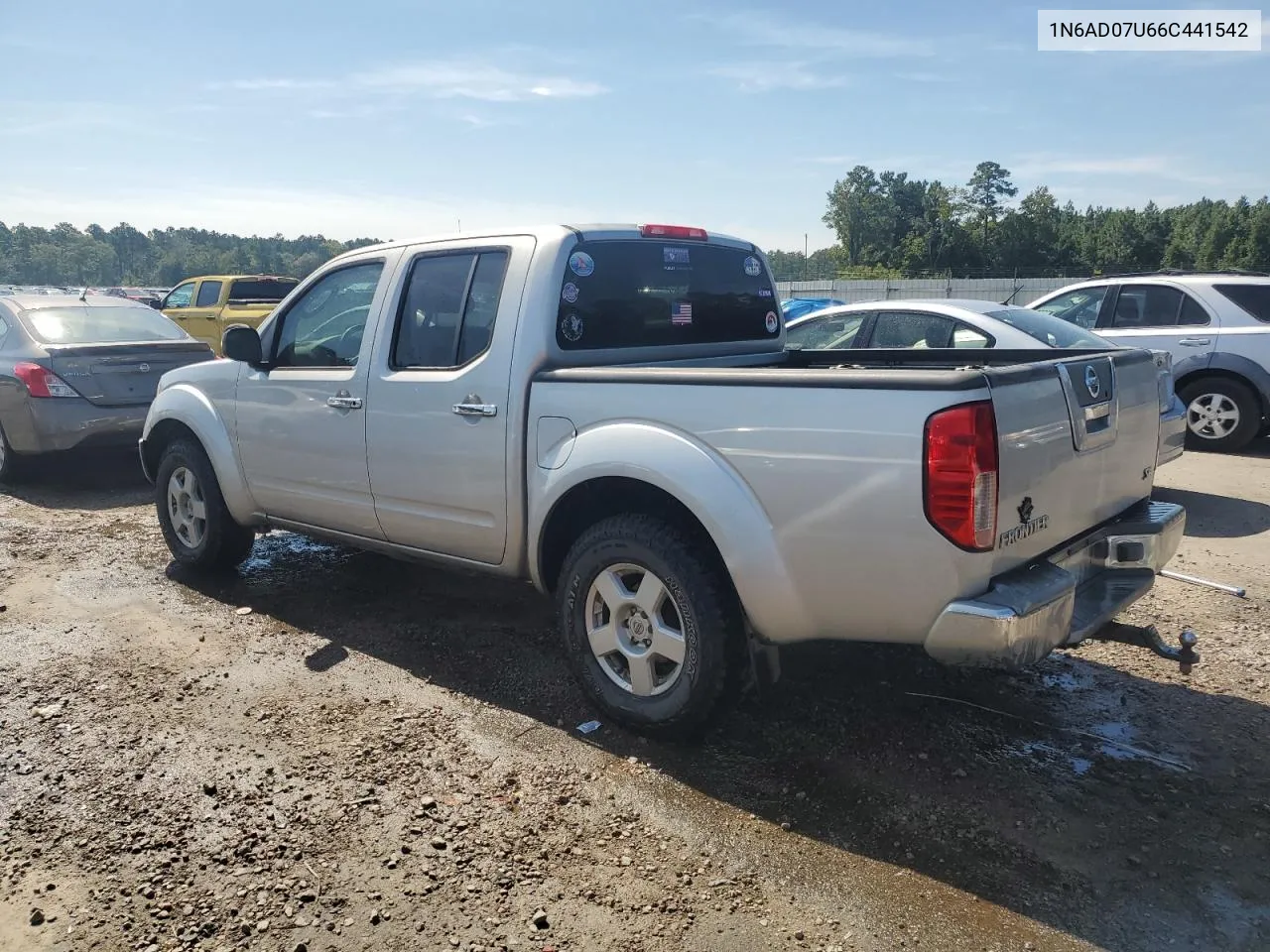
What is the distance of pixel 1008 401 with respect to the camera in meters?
2.87

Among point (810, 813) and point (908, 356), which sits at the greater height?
point (908, 356)

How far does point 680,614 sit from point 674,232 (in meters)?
1.94

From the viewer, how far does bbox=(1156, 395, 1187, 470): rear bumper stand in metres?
6.55

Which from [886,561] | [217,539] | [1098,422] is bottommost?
[217,539]

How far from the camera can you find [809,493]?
3.03 m

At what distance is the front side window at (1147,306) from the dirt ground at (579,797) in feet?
18.5

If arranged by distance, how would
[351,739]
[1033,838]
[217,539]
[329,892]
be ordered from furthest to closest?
[217,539], [351,739], [1033,838], [329,892]

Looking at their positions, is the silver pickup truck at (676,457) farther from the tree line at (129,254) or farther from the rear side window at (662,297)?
the tree line at (129,254)

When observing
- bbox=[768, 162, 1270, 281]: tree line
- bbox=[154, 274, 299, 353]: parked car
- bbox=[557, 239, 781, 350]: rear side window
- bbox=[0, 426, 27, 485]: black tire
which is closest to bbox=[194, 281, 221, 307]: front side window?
bbox=[154, 274, 299, 353]: parked car

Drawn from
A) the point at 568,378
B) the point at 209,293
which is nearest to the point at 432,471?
the point at 568,378

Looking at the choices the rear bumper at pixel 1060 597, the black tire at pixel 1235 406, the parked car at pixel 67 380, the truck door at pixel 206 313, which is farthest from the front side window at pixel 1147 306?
the truck door at pixel 206 313

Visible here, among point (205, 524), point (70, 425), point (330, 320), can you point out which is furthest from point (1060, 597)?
point (70, 425)

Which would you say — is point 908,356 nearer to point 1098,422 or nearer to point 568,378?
point 1098,422

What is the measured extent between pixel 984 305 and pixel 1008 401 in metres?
5.24
